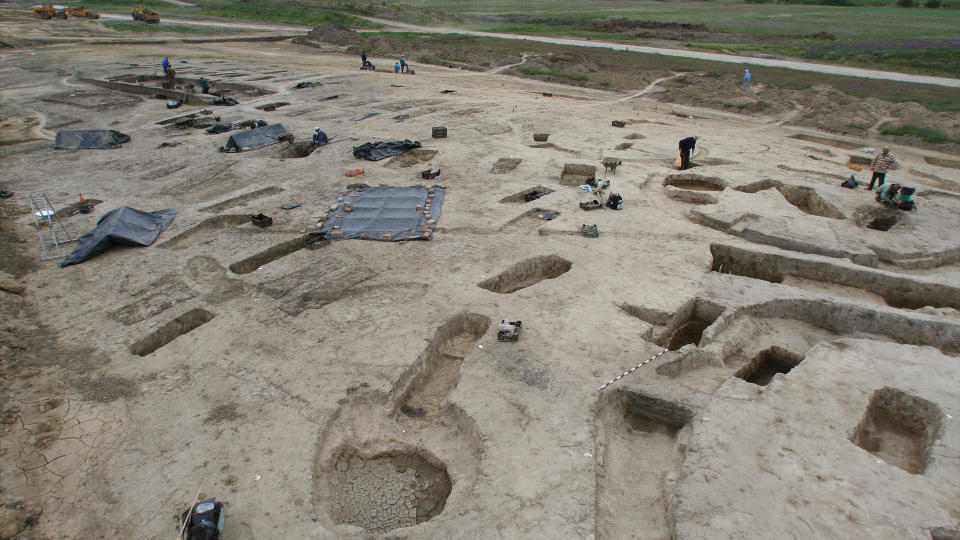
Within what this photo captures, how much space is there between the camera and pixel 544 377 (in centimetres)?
711

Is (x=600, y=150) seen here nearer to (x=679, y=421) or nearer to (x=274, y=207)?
(x=274, y=207)

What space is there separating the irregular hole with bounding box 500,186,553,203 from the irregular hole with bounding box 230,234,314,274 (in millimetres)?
5261

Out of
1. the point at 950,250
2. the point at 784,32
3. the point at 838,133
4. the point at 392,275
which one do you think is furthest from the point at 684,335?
the point at 784,32

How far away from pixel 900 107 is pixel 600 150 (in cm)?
1676

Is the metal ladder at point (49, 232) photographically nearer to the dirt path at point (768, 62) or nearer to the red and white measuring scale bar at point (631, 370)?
the red and white measuring scale bar at point (631, 370)

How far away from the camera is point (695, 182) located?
15102 millimetres

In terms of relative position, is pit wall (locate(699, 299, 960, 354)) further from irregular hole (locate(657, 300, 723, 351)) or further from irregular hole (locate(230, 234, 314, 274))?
irregular hole (locate(230, 234, 314, 274))

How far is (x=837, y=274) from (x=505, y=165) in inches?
370

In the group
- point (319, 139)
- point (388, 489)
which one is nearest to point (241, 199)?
point (319, 139)

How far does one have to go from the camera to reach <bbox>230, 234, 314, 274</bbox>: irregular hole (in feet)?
34.6

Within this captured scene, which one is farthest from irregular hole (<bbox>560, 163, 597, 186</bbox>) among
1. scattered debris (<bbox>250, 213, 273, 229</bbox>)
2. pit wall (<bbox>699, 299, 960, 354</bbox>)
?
scattered debris (<bbox>250, 213, 273, 229</bbox>)

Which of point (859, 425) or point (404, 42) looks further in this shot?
point (404, 42)

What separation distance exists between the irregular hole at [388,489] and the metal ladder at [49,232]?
9.46 meters

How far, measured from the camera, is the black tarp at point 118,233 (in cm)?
1073
